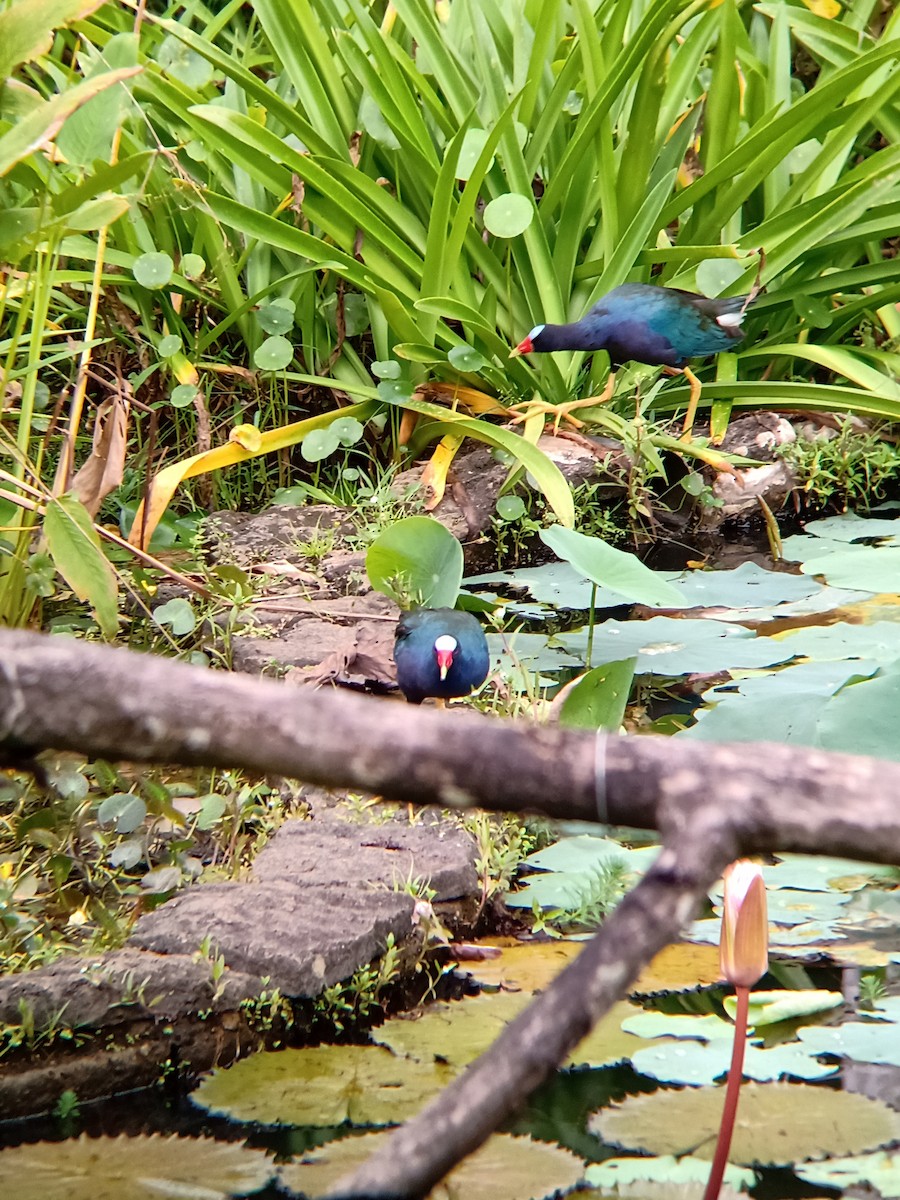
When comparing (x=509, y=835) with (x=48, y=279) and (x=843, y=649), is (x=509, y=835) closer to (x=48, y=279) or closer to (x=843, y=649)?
(x=843, y=649)

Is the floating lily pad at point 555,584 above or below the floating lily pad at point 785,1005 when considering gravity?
above

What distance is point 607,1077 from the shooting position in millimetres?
1227

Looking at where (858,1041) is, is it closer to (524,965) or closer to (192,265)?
(524,965)

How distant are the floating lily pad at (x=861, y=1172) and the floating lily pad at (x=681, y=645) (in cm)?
101

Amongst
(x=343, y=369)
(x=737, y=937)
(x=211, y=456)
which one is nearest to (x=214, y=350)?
(x=343, y=369)

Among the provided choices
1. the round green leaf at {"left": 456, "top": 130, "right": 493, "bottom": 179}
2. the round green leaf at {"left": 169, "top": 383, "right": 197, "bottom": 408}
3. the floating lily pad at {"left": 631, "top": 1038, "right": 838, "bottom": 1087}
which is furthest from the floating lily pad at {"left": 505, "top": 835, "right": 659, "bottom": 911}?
the round green leaf at {"left": 456, "top": 130, "right": 493, "bottom": 179}

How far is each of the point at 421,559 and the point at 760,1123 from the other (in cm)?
125

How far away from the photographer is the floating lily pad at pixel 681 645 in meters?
2.04

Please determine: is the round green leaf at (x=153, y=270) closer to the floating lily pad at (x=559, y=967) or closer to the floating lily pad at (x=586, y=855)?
the floating lily pad at (x=586, y=855)

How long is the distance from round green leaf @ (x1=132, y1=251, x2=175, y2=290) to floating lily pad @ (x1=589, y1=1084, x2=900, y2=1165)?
239 centimetres

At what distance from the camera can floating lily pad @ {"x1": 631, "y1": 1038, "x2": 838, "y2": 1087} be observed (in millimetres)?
1177

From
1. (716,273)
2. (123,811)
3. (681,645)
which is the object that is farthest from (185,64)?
(123,811)

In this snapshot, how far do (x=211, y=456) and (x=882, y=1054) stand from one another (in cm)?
211

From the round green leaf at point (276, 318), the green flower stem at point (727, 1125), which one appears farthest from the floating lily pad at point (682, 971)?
the round green leaf at point (276, 318)
